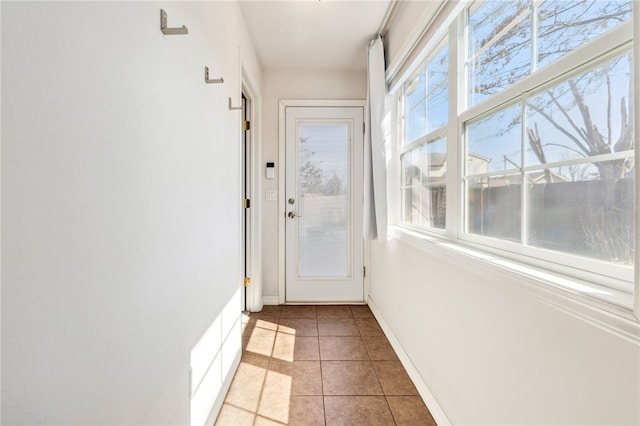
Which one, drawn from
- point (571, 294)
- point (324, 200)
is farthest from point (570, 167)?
point (324, 200)

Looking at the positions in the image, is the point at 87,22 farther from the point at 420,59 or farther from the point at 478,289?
the point at 420,59

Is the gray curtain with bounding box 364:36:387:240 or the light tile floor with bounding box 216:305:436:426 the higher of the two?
the gray curtain with bounding box 364:36:387:240

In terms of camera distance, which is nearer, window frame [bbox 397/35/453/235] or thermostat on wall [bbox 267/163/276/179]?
window frame [bbox 397/35/453/235]

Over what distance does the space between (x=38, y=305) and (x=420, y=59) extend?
6.95 feet

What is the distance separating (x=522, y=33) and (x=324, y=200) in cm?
230

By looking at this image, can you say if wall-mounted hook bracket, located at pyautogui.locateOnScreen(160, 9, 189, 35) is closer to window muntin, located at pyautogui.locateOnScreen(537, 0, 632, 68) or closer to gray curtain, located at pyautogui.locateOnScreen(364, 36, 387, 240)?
window muntin, located at pyautogui.locateOnScreen(537, 0, 632, 68)

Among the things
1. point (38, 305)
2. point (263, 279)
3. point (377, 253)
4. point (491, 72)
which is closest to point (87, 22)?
point (38, 305)

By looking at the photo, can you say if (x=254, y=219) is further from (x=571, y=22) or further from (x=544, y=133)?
(x=571, y=22)

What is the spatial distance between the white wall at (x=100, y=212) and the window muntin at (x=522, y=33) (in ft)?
4.01

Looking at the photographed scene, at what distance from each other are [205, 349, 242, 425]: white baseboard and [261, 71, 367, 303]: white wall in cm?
126

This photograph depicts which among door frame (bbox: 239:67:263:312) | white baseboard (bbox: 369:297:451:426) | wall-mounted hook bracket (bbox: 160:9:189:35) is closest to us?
wall-mounted hook bracket (bbox: 160:9:189:35)

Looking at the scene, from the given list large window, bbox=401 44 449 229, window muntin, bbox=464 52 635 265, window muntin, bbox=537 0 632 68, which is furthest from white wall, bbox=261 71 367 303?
window muntin, bbox=537 0 632 68

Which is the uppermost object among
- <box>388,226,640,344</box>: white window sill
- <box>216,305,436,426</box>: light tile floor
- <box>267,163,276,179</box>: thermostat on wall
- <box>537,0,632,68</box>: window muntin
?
<box>537,0,632,68</box>: window muntin

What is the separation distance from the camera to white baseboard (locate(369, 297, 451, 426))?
1.52m
